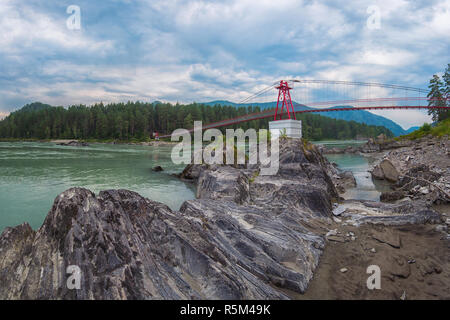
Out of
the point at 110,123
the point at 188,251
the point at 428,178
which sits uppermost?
the point at 110,123

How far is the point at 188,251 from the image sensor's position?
4793mm

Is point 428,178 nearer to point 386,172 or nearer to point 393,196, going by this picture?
point 393,196

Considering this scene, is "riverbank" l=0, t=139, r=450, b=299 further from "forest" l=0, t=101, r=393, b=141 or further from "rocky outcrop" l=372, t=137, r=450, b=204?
"forest" l=0, t=101, r=393, b=141

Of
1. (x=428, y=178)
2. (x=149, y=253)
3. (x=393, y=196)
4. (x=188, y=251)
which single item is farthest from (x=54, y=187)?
(x=428, y=178)

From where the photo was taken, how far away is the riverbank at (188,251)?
3979 mm

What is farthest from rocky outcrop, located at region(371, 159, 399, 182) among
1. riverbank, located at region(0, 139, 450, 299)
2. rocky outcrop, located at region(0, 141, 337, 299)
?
rocky outcrop, located at region(0, 141, 337, 299)

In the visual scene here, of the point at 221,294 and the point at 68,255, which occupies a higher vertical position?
the point at 68,255

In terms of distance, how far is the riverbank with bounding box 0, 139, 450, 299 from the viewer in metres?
3.98

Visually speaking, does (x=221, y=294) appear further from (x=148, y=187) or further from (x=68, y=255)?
(x=148, y=187)

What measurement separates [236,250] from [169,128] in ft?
296

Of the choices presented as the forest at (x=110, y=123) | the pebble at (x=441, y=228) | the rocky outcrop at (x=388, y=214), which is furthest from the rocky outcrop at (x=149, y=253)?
the forest at (x=110, y=123)

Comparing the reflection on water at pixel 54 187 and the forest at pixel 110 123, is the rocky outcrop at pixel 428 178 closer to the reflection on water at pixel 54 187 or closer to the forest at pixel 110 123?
the reflection on water at pixel 54 187
